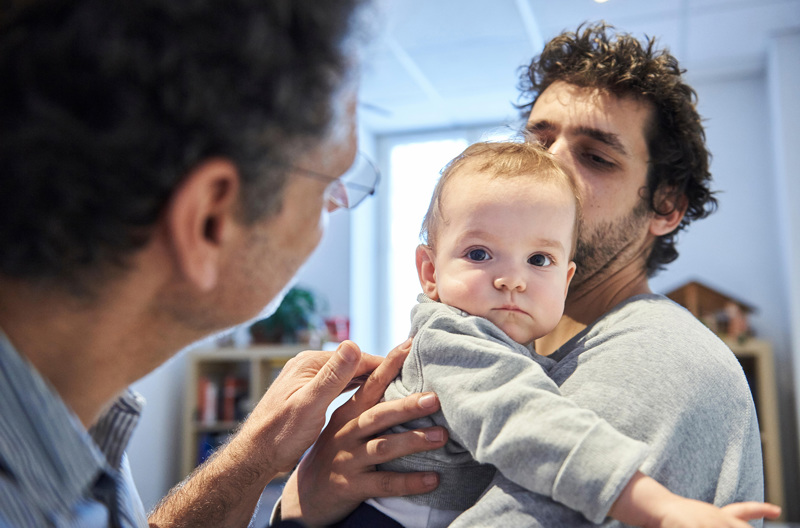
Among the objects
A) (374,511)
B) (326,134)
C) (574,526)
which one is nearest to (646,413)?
(574,526)

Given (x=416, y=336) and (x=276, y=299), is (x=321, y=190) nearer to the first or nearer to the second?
(x=276, y=299)

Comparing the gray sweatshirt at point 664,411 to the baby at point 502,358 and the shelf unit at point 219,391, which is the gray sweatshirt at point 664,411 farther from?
the shelf unit at point 219,391

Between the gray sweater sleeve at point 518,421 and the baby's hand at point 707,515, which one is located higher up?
the gray sweater sleeve at point 518,421

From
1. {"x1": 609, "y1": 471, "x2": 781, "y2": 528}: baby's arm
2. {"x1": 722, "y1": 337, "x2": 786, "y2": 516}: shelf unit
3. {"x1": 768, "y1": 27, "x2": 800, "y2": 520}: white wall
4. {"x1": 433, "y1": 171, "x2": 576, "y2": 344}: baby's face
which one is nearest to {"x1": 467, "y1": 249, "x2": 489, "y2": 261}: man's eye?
{"x1": 433, "y1": 171, "x2": 576, "y2": 344}: baby's face

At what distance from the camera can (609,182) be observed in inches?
55.6

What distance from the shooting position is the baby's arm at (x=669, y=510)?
0.76 m

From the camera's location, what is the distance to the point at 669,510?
0.77 m

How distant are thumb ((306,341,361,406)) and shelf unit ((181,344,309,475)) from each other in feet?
12.1

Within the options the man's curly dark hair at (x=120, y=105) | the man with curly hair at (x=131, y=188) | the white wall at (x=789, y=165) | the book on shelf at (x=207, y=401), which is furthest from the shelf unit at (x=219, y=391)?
the man's curly dark hair at (x=120, y=105)

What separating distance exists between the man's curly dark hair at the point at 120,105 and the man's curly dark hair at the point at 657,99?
0.95 m

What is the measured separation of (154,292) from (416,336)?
466 millimetres

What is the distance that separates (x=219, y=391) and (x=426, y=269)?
4194 mm

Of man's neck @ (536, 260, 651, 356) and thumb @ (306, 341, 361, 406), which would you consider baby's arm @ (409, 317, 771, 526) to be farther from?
A: man's neck @ (536, 260, 651, 356)

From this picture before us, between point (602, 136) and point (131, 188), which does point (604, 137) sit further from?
point (131, 188)
